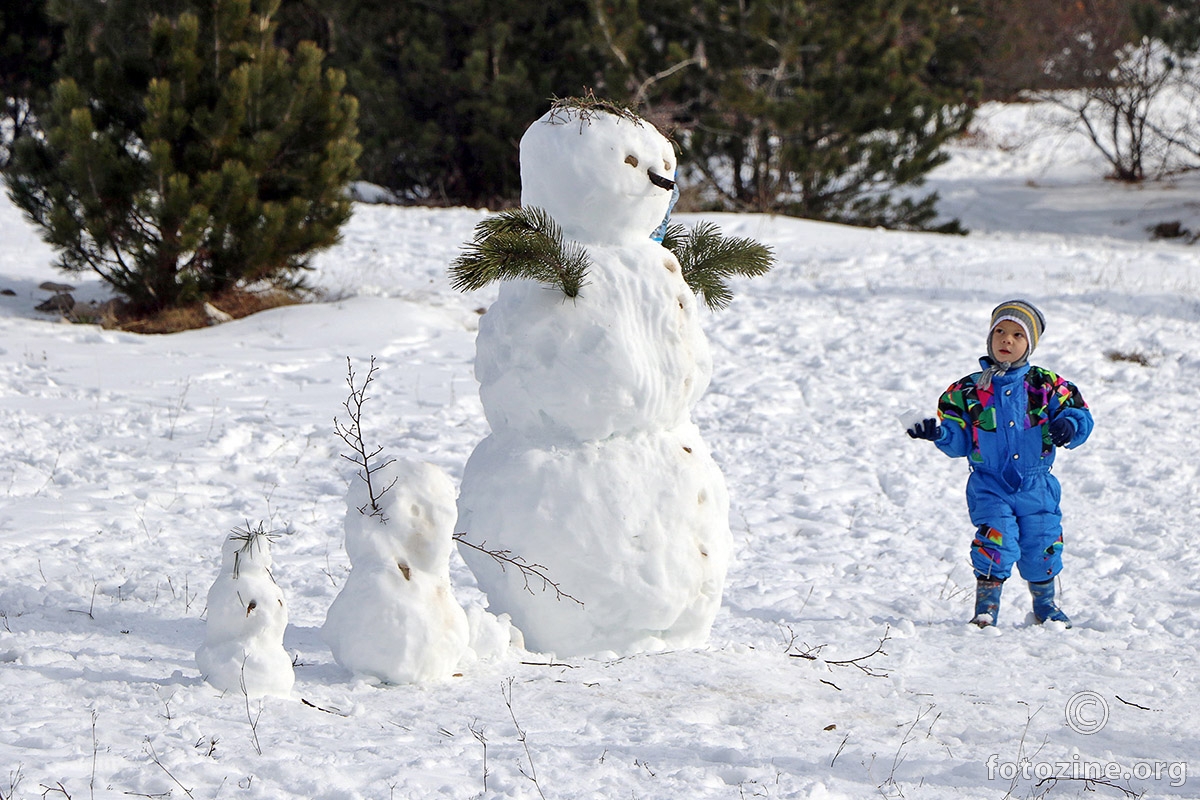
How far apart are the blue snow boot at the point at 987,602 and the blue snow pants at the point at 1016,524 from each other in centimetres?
4

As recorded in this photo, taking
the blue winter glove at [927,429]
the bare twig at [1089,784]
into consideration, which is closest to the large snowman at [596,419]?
the bare twig at [1089,784]

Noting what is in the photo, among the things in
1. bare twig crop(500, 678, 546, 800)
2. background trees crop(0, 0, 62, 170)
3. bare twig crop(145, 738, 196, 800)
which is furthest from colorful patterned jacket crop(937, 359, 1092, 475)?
background trees crop(0, 0, 62, 170)

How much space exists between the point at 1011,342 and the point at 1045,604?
1.11m

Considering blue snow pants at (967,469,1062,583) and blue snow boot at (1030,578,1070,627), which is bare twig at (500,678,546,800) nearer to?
blue snow pants at (967,469,1062,583)

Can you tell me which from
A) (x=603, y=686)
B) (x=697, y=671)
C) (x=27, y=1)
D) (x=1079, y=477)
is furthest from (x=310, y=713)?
(x=27, y=1)

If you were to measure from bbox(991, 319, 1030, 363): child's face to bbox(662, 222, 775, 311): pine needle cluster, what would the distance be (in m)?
1.21

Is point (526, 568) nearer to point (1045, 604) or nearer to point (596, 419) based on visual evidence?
point (596, 419)

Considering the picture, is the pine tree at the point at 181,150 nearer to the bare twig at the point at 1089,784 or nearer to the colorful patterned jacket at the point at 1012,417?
the colorful patterned jacket at the point at 1012,417

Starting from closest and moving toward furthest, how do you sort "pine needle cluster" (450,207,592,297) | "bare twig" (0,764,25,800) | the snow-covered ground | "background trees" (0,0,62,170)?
1. "bare twig" (0,764,25,800)
2. the snow-covered ground
3. "pine needle cluster" (450,207,592,297)
4. "background trees" (0,0,62,170)

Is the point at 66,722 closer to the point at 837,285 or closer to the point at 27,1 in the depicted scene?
the point at 837,285

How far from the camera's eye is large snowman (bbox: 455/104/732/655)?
354cm

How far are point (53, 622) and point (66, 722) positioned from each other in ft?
3.78

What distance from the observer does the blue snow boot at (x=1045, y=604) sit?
471 centimetres

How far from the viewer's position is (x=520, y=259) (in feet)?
11.5
